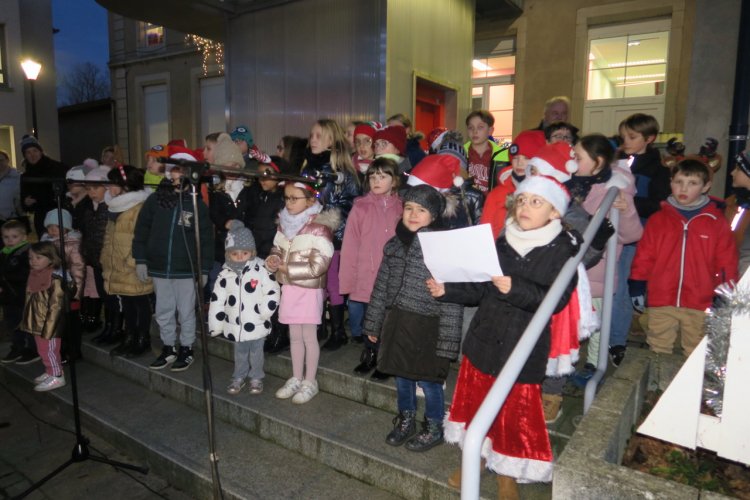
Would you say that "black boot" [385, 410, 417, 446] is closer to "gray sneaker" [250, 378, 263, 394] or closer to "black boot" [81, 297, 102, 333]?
"gray sneaker" [250, 378, 263, 394]

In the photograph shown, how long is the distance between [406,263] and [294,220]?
1.16 metres

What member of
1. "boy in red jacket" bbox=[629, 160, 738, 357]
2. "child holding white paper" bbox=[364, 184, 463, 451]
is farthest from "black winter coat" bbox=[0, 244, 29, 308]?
"boy in red jacket" bbox=[629, 160, 738, 357]

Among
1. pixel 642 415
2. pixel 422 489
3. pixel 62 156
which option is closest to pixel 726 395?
pixel 642 415

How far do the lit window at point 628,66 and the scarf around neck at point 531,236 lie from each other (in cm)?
742

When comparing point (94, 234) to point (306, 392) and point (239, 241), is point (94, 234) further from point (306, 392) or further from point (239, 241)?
point (306, 392)

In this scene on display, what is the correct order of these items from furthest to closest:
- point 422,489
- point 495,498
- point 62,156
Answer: point 62,156, point 422,489, point 495,498

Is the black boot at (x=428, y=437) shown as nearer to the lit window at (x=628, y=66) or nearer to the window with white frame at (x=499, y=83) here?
the window with white frame at (x=499, y=83)

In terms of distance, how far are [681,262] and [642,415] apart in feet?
3.40

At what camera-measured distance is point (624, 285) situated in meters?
3.69

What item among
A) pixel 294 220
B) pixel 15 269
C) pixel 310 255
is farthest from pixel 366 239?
pixel 15 269

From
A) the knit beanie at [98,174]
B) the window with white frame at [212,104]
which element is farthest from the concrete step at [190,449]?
the window with white frame at [212,104]

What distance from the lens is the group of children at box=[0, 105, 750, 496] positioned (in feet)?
7.72

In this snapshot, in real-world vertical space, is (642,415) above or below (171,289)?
below

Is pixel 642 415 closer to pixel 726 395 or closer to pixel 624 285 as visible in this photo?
pixel 726 395
